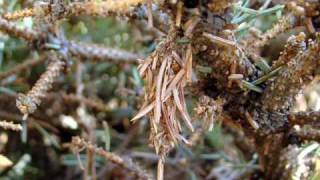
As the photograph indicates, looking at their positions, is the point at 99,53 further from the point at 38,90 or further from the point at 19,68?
the point at 38,90

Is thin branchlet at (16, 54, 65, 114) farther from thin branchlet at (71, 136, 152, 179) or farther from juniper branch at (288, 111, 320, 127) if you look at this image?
juniper branch at (288, 111, 320, 127)

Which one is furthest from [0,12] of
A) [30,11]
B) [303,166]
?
[303,166]

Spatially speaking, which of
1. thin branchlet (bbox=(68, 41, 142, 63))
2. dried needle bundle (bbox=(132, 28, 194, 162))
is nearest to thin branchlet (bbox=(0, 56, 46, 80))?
thin branchlet (bbox=(68, 41, 142, 63))

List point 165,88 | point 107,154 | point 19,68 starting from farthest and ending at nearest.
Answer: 1. point 19,68
2. point 107,154
3. point 165,88

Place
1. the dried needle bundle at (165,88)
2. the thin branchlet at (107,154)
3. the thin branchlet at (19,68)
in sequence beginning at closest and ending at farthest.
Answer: the dried needle bundle at (165,88), the thin branchlet at (107,154), the thin branchlet at (19,68)

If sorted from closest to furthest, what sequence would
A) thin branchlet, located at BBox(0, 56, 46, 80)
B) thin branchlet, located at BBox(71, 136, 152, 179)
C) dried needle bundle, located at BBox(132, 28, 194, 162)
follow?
1. dried needle bundle, located at BBox(132, 28, 194, 162)
2. thin branchlet, located at BBox(71, 136, 152, 179)
3. thin branchlet, located at BBox(0, 56, 46, 80)

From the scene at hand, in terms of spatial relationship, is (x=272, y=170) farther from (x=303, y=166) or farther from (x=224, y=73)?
(x=224, y=73)

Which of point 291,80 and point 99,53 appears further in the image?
point 99,53

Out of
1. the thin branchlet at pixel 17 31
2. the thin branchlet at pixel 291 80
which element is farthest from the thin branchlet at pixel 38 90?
the thin branchlet at pixel 291 80

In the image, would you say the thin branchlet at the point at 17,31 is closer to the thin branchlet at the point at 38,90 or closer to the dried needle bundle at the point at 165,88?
the thin branchlet at the point at 38,90

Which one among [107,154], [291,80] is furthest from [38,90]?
[291,80]

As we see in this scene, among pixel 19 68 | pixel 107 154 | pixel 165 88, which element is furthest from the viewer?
pixel 19 68
